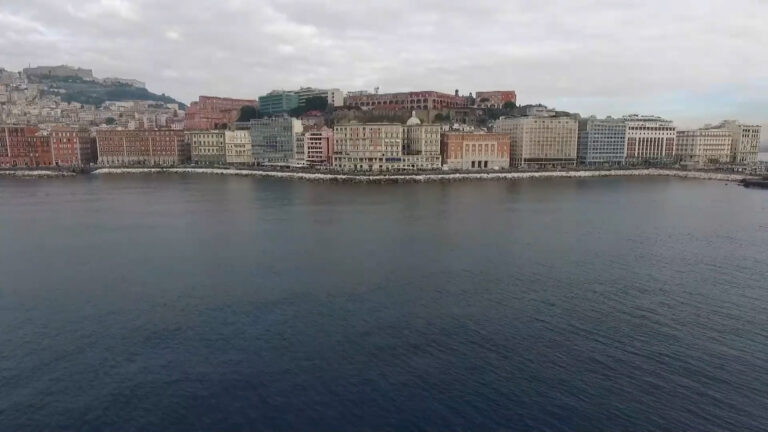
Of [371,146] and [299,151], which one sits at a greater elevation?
[371,146]

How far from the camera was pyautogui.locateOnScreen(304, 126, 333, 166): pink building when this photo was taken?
193 feet

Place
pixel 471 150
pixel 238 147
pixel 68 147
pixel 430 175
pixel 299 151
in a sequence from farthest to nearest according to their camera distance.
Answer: pixel 238 147 < pixel 68 147 < pixel 299 151 < pixel 471 150 < pixel 430 175

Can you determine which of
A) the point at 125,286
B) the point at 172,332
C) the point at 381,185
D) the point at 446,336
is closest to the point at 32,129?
the point at 381,185

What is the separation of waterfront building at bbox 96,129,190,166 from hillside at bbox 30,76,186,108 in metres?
97.5

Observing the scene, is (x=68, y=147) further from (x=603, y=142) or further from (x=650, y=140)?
(x=650, y=140)

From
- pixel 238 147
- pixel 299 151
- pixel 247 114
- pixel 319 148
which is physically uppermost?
pixel 247 114

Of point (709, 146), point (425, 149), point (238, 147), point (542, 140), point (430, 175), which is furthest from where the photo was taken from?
point (709, 146)

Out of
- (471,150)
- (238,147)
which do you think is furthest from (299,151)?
(471,150)

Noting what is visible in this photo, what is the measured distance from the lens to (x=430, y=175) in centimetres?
5125

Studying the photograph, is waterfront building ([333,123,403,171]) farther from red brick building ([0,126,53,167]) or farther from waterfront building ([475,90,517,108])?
red brick building ([0,126,53,167])

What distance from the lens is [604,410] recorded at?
8766 mm

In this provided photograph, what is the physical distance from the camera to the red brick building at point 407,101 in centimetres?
6994

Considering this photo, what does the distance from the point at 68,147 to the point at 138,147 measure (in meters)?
7.96

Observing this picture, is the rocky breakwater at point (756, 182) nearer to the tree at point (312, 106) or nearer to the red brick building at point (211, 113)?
the tree at point (312, 106)
